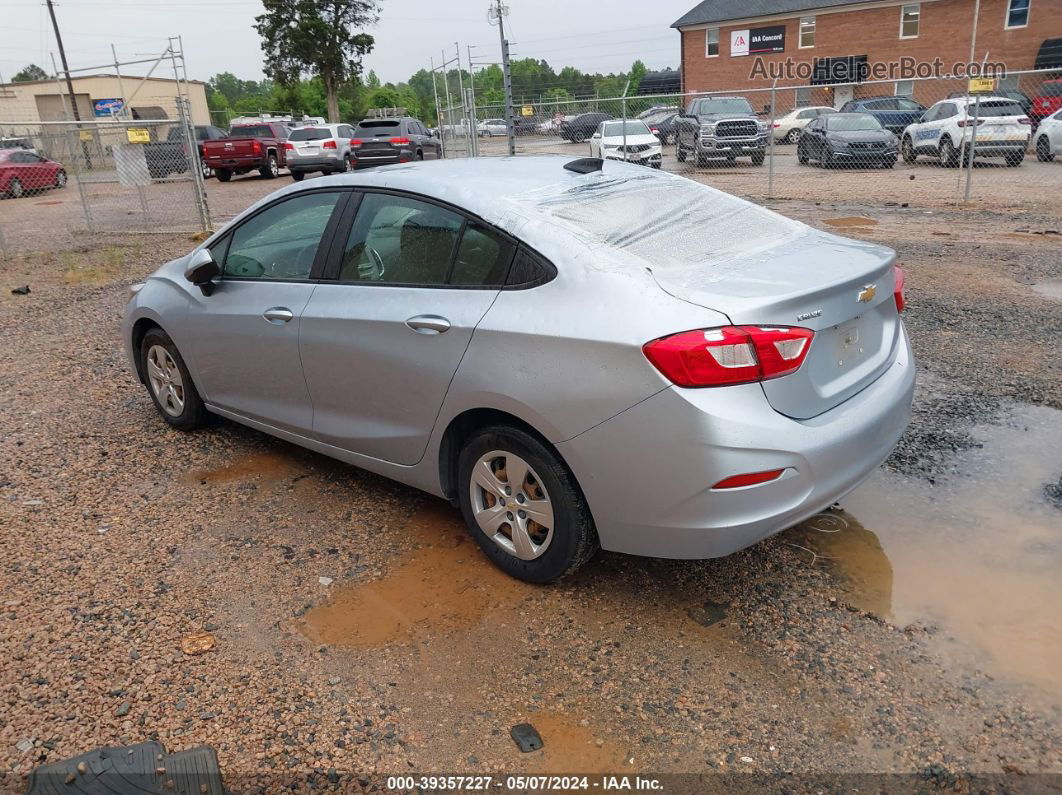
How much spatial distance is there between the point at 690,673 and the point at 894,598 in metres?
0.93

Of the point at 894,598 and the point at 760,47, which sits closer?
the point at 894,598

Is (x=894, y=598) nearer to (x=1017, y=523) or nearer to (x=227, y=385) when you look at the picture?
(x=1017, y=523)

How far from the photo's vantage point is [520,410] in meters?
3.03

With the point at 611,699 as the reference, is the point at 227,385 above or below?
above

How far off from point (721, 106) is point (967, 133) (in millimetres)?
6482

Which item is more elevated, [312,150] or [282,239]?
[282,239]

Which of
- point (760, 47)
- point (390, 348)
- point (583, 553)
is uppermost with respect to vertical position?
point (760, 47)

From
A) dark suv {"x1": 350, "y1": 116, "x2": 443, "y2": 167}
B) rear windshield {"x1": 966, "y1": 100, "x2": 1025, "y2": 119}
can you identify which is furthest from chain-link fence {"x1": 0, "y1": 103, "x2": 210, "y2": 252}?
rear windshield {"x1": 966, "y1": 100, "x2": 1025, "y2": 119}

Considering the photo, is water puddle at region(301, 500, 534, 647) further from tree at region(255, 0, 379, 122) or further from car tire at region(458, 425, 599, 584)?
tree at region(255, 0, 379, 122)

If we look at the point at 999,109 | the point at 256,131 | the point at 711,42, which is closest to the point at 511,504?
the point at 999,109

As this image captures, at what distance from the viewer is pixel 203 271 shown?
437 cm

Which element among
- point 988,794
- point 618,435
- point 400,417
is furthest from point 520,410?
point 988,794

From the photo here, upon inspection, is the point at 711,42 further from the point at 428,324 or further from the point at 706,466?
the point at 706,466

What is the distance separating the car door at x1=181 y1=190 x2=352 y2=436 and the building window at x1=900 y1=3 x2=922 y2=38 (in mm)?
44872
